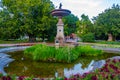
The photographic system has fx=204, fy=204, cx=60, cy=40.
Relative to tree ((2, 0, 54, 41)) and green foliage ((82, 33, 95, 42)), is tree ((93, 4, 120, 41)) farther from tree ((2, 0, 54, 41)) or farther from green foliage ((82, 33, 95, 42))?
tree ((2, 0, 54, 41))

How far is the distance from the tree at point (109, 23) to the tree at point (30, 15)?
516 inches

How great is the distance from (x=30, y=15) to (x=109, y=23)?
1770 centimetres

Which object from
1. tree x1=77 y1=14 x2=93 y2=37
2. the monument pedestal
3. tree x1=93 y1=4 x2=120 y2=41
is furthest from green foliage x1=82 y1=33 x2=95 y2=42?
the monument pedestal

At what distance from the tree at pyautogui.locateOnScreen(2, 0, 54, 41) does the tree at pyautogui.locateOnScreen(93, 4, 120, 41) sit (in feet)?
43.0

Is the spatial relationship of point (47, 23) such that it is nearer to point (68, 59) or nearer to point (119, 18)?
point (119, 18)

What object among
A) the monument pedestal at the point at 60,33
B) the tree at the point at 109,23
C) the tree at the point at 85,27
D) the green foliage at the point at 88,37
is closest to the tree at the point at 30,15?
the green foliage at the point at 88,37

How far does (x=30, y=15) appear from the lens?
38219 mm

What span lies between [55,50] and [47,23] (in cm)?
2305

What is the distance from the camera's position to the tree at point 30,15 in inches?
1453

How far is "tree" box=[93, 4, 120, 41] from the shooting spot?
144ft

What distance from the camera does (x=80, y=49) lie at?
18.1 meters

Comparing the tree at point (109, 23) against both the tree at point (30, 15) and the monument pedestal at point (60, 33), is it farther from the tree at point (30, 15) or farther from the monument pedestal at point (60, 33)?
the monument pedestal at point (60, 33)

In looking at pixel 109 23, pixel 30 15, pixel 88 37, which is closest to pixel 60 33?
pixel 30 15

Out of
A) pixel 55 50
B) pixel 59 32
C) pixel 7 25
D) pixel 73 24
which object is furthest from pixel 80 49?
pixel 73 24
